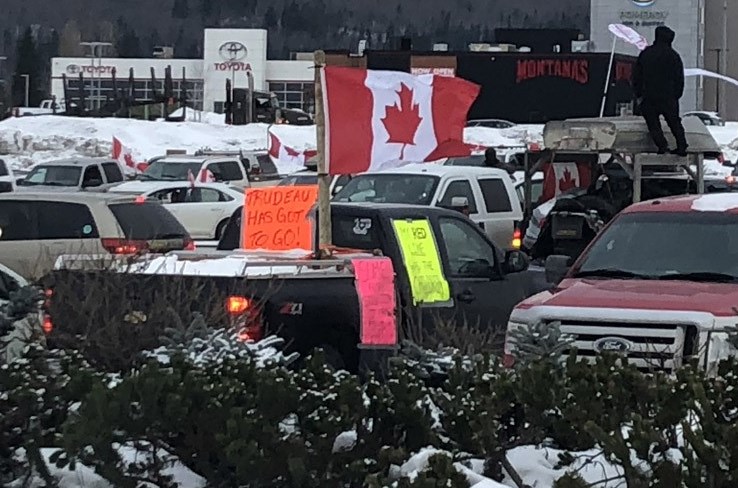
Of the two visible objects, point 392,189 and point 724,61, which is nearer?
point 392,189

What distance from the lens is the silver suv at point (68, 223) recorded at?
1711 cm

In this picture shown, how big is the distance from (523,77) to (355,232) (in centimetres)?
6751

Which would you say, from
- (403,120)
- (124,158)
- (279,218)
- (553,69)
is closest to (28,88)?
(553,69)

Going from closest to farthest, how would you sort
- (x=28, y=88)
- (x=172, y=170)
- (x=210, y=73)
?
(x=172, y=170), (x=28, y=88), (x=210, y=73)

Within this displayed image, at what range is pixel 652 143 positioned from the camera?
60.6ft

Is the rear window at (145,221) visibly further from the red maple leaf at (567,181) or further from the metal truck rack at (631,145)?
the red maple leaf at (567,181)

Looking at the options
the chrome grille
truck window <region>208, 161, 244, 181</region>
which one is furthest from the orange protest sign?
truck window <region>208, 161, 244, 181</region>

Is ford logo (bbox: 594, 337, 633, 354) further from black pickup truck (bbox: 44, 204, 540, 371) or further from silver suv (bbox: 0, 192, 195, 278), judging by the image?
silver suv (bbox: 0, 192, 195, 278)

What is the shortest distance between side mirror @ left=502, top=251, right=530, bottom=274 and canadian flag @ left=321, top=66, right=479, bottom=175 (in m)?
1.62

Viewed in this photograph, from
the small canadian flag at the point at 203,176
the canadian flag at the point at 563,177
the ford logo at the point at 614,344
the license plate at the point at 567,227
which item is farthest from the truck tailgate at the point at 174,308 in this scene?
the small canadian flag at the point at 203,176

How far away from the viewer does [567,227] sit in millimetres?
18844

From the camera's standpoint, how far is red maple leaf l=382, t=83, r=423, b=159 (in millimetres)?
10531

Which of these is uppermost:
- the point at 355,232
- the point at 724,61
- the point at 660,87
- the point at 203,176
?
the point at 724,61

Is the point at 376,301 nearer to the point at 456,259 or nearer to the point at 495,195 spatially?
the point at 456,259
